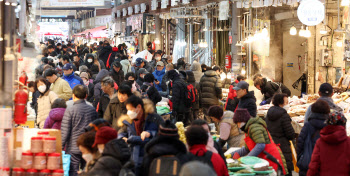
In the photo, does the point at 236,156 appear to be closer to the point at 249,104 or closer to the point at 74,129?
the point at 249,104

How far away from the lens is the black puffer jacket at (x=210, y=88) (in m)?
13.7

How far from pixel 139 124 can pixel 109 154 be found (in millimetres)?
1601

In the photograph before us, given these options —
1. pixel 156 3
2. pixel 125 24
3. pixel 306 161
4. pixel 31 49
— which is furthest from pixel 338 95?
pixel 125 24

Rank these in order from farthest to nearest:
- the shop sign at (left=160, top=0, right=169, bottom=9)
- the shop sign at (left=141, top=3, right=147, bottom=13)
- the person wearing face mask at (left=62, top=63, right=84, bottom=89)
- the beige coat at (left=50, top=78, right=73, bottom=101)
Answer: the shop sign at (left=141, top=3, right=147, bottom=13) < the shop sign at (left=160, top=0, right=169, bottom=9) < the person wearing face mask at (left=62, top=63, right=84, bottom=89) < the beige coat at (left=50, top=78, right=73, bottom=101)

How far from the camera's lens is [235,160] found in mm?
7395

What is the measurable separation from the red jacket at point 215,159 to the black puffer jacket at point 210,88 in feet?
26.3

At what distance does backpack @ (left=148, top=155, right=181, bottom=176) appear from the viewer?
512 centimetres

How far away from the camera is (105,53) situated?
18.7 meters

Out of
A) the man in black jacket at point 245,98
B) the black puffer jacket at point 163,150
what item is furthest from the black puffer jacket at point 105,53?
the black puffer jacket at point 163,150

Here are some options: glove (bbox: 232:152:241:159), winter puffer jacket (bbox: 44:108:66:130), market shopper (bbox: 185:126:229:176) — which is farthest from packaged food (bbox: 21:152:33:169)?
glove (bbox: 232:152:241:159)

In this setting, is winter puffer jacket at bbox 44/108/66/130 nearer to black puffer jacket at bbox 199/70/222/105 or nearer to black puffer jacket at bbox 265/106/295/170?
black puffer jacket at bbox 265/106/295/170

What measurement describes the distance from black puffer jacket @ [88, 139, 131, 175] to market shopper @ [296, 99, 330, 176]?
3467 millimetres

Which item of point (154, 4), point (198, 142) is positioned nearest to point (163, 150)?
point (198, 142)

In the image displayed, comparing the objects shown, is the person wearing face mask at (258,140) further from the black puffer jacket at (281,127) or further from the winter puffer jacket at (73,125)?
the winter puffer jacket at (73,125)
